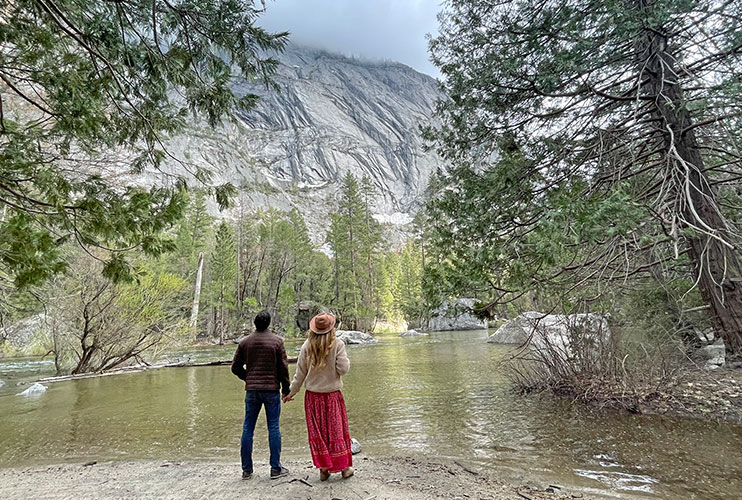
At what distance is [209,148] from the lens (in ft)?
298

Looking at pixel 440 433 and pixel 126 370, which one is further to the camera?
pixel 126 370

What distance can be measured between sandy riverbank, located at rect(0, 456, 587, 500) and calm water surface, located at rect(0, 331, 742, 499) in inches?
18.8

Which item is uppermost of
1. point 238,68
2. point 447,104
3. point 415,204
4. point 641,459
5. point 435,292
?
point 415,204

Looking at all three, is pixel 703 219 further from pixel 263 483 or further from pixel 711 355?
pixel 263 483

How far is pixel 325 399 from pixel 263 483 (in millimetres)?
955

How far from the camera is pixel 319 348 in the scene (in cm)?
385

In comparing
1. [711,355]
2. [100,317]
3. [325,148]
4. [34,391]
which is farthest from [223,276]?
[325,148]

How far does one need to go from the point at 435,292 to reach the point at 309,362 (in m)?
2.21

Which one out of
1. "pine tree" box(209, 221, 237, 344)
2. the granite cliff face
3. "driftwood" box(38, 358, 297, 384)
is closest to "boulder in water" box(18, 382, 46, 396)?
"driftwood" box(38, 358, 297, 384)

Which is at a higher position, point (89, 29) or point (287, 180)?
point (287, 180)

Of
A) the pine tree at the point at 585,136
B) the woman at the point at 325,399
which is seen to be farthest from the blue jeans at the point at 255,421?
the pine tree at the point at 585,136

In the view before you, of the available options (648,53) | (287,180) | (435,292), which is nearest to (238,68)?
(435,292)

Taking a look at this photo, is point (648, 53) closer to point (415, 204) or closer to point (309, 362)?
point (309, 362)

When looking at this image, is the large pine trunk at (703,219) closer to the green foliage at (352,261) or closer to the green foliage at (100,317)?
the green foliage at (100,317)
